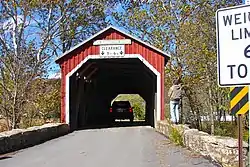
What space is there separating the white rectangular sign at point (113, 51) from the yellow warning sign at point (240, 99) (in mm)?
15205

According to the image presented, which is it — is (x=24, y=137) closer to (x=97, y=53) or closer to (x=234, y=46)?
(x=97, y=53)

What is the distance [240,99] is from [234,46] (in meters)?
0.85

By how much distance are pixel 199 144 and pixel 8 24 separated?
14487 millimetres

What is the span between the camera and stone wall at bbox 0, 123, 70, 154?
1190 cm

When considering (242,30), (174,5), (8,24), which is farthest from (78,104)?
(242,30)

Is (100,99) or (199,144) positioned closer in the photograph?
(199,144)

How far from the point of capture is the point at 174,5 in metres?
24.7

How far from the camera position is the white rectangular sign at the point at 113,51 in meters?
20.5

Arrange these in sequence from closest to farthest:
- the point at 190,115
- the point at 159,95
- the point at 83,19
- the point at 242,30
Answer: the point at 242,30
the point at 159,95
the point at 190,115
the point at 83,19

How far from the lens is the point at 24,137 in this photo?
1330 cm

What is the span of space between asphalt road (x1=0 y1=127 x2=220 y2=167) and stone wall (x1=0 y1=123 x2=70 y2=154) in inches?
11.9

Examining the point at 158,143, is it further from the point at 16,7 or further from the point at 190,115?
the point at 16,7

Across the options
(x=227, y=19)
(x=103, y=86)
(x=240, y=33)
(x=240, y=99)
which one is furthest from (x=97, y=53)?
(x=240, y=33)

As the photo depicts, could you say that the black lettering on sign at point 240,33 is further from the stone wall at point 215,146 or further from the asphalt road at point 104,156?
the asphalt road at point 104,156
